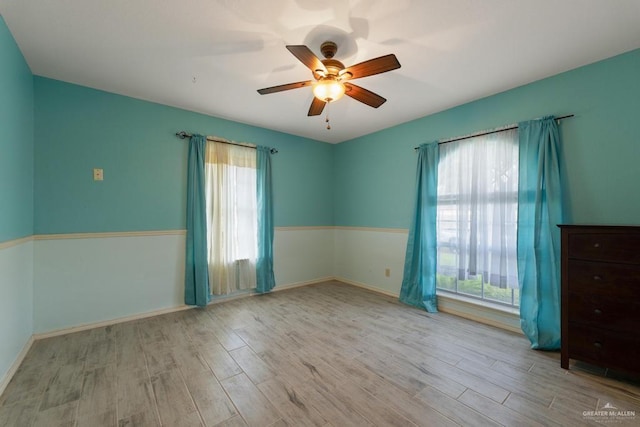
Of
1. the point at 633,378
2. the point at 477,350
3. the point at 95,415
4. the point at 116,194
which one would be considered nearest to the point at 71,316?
the point at 116,194

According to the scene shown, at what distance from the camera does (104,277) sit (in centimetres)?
282

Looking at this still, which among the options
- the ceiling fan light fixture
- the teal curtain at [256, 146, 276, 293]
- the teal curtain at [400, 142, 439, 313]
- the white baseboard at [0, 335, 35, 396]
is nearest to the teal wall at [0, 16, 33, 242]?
the white baseboard at [0, 335, 35, 396]

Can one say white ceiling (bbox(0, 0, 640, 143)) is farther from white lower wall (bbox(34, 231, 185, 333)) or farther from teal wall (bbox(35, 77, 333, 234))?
white lower wall (bbox(34, 231, 185, 333))

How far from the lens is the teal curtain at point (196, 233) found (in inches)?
129

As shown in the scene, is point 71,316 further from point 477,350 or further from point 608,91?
point 608,91

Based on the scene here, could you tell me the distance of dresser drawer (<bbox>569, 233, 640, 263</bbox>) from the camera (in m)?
1.80

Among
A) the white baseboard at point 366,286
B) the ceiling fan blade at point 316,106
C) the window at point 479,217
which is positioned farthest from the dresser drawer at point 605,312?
the ceiling fan blade at point 316,106

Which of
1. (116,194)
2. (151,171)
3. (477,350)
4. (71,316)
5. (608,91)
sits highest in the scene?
(608,91)

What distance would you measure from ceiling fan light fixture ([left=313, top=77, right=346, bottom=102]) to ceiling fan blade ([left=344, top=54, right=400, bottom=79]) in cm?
11

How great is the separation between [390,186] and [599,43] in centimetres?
242

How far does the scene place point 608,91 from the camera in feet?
7.27

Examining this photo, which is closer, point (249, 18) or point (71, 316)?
point (249, 18)

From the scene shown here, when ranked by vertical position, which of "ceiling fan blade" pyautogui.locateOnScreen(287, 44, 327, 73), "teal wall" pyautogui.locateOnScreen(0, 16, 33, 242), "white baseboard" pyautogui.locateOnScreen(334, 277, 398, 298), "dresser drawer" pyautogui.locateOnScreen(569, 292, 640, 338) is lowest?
"white baseboard" pyautogui.locateOnScreen(334, 277, 398, 298)

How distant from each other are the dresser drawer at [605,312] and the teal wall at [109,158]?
13.2 ft
